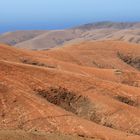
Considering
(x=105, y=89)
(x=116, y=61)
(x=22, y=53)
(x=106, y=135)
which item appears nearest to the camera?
(x=106, y=135)

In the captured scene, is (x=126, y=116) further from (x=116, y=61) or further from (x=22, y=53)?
(x=116, y=61)

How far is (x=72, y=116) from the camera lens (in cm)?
3778

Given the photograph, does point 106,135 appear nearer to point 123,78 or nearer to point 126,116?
point 126,116

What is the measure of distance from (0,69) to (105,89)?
9.12 m

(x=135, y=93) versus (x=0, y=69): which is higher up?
(x=0, y=69)

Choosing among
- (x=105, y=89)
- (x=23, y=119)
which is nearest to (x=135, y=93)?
(x=105, y=89)

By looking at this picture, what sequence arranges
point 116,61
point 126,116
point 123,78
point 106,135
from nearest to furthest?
1. point 106,135
2. point 126,116
3. point 123,78
4. point 116,61

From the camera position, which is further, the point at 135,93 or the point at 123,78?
the point at 123,78

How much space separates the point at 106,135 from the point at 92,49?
177 feet

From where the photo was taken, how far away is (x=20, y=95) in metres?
38.7

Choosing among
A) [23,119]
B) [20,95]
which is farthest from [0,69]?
[23,119]

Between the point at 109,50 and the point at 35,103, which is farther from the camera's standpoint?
the point at 109,50

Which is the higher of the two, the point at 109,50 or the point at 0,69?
the point at 0,69

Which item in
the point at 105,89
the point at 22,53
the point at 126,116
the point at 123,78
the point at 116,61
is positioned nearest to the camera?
the point at 126,116
